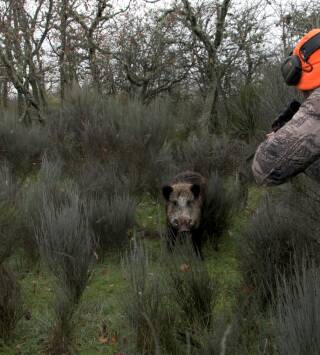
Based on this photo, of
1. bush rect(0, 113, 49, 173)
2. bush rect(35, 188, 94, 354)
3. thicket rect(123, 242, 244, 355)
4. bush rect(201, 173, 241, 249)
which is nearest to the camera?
thicket rect(123, 242, 244, 355)

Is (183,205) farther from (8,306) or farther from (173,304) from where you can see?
(8,306)

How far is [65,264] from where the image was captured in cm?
412

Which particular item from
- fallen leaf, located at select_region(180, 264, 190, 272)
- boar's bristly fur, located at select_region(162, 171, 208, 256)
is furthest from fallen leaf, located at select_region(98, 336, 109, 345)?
boar's bristly fur, located at select_region(162, 171, 208, 256)

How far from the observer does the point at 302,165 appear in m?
2.41

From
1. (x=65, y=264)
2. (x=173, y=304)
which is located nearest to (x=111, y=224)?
(x=65, y=264)

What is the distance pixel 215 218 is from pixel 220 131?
503cm

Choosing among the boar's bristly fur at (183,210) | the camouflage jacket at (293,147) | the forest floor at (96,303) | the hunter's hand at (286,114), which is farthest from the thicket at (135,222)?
the hunter's hand at (286,114)

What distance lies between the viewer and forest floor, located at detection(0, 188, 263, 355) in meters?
3.77

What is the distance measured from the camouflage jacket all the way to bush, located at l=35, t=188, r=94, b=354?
2.01 metres

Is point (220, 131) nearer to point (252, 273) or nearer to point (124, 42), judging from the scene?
point (124, 42)

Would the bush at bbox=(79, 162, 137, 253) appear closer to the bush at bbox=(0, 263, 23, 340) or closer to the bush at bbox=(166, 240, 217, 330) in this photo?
the bush at bbox=(0, 263, 23, 340)

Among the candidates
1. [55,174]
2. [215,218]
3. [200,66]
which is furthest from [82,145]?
[200,66]

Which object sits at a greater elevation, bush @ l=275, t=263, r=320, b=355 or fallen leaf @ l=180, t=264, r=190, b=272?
bush @ l=275, t=263, r=320, b=355

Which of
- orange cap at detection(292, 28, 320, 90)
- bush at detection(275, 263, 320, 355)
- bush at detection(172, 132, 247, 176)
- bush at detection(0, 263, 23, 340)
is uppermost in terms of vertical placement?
orange cap at detection(292, 28, 320, 90)
